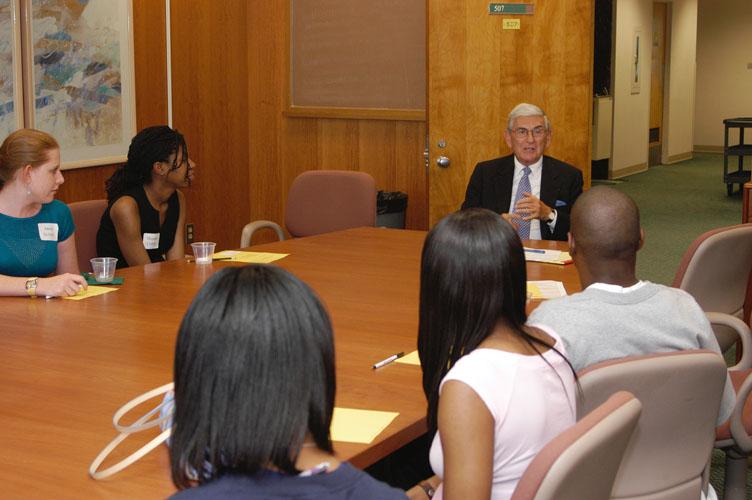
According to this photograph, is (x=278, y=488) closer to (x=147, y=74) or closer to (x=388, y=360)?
(x=388, y=360)

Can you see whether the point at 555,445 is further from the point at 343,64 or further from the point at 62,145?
the point at 343,64

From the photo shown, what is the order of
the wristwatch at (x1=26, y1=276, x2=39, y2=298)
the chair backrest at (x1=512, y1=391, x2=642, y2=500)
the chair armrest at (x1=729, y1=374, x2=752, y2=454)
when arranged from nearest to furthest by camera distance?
the chair backrest at (x1=512, y1=391, x2=642, y2=500) → the chair armrest at (x1=729, y1=374, x2=752, y2=454) → the wristwatch at (x1=26, y1=276, x2=39, y2=298)

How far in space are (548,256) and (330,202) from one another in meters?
1.69

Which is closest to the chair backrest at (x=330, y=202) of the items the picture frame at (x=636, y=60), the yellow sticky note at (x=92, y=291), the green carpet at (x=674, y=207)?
the yellow sticky note at (x=92, y=291)

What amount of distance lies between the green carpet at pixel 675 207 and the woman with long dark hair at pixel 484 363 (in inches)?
216

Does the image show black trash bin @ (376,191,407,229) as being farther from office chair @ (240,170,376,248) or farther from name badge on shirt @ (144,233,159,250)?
name badge on shirt @ (144,233,159,250)

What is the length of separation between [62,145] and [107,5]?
0.94 meters

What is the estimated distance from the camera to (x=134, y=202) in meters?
4.53

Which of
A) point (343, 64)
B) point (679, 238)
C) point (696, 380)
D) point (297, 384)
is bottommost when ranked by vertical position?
point (679, 238)

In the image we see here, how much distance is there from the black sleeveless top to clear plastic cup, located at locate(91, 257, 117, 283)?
847 millimetres

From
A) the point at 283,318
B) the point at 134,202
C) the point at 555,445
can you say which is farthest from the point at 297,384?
the point at 134,202

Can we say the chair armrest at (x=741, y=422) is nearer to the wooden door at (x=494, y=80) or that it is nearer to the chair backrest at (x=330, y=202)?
the chair backrest at (x=330, y=202)

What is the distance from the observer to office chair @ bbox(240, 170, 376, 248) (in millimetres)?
5559

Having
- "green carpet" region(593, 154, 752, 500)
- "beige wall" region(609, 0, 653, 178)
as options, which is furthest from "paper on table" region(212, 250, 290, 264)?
"beige wall" region(609, 0, 653, 178)
